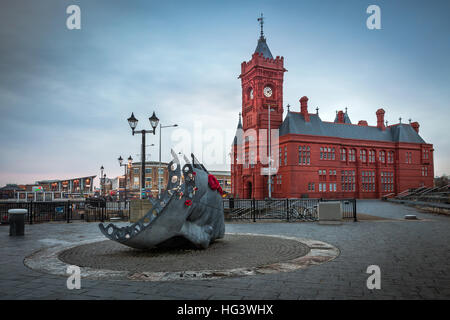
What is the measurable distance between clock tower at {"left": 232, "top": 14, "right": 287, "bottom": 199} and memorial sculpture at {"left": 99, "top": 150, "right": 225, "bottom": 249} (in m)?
39.5

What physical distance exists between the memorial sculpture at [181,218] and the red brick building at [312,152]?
36295 millimetres

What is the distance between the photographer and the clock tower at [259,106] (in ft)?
162

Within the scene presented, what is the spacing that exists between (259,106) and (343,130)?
15.0 m

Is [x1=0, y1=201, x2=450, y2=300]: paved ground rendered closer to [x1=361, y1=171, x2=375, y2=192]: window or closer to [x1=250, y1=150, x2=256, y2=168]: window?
[x1=250, y1=150, x2=256, y2=168]: window

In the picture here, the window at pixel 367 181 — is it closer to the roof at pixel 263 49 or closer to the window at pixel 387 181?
the window at pixel 387 181

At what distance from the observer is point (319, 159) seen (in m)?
46.9

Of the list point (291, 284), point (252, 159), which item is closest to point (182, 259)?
point (291, 284)

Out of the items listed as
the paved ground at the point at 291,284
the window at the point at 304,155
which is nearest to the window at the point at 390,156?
the window at the point at 304,155

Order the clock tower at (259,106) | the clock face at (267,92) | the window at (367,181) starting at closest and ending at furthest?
the clock tower at (259,106) → the window at (367,181) → the clock face at (267,92)

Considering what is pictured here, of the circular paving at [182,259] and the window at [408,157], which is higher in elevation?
the window at [408,157]

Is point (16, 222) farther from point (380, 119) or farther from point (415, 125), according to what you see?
point (415, 125)
